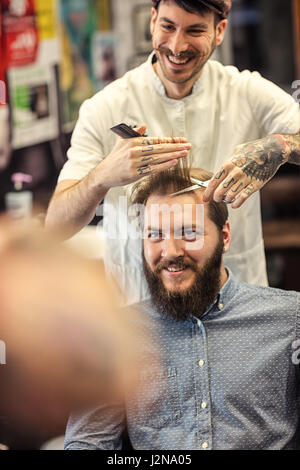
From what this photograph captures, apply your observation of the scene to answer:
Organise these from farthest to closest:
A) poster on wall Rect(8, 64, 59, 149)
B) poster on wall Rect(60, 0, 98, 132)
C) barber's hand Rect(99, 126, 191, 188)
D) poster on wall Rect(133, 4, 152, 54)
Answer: poster on wall Rect(8, 64, 59, 149) < poster on wall Rect(60, 0, 98, 132) < poster on wall Rect(133, 4, 152, 54) < barber's hand Rect(99, 126, 191, 188)

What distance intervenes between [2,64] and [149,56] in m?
0.73

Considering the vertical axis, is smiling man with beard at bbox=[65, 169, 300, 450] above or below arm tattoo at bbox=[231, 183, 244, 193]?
below

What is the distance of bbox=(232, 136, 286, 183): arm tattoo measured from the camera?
5.15 feet

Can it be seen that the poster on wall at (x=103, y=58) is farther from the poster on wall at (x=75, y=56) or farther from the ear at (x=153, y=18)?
the ear at (x=153, y=18)

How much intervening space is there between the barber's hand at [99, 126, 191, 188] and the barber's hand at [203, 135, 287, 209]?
111 mm

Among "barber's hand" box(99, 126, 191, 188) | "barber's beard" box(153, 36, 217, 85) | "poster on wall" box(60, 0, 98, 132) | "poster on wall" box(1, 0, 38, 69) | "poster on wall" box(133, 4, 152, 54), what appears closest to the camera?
"barber's hand" box(99, 126, 191, 188)

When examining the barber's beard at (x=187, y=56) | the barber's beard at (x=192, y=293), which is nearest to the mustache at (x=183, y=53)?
the barber's beard at (x=187, y=56)

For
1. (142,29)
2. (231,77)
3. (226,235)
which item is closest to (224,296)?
(226,235)

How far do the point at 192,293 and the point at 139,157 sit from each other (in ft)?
1.31

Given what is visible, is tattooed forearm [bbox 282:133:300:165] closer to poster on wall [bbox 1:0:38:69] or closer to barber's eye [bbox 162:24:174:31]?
barber's eye [bbox 162:24:174:31]

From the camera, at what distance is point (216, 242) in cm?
175

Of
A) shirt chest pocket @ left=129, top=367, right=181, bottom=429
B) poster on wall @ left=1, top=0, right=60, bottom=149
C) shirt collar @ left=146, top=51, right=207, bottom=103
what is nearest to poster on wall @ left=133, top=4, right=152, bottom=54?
shirt collar @ left=146, top=51, right=207, bottom=103

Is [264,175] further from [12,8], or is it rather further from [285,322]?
[12,8]

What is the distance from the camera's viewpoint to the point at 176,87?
1697mm
